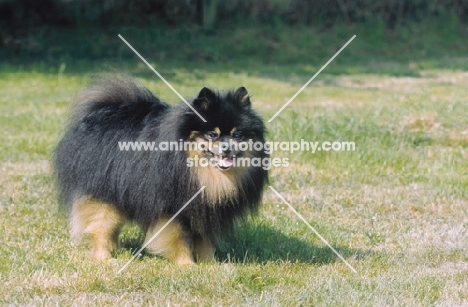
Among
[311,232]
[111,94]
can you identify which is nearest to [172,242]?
[111,94]

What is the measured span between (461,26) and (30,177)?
18.0m

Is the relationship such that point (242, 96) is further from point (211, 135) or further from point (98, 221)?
point (98, 221)

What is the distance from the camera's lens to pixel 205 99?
4.46 meters

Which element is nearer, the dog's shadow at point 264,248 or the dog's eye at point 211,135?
the dog's eye at point 211,135

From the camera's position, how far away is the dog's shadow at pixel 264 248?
196 inches

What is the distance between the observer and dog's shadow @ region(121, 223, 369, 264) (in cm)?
498

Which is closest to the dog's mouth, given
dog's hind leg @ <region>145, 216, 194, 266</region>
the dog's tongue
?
the dog's tongue

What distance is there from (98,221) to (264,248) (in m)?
1.17

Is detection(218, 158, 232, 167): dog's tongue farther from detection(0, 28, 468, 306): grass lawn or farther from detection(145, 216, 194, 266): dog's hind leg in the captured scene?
detection(0, 28, 468, 306): grass lawn

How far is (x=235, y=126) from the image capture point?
4.48 m

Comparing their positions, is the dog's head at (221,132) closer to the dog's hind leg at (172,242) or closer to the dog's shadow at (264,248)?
the dog's hind leg at (172,242)

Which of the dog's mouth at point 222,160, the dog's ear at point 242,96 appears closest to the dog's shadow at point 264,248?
the dog's mouth at point 222,160

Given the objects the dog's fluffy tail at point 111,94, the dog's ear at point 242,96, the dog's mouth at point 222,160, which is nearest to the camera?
the dog's mouth at point 222,160

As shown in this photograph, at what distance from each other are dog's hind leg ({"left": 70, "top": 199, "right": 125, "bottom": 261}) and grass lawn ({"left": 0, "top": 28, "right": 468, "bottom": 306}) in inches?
4.8
